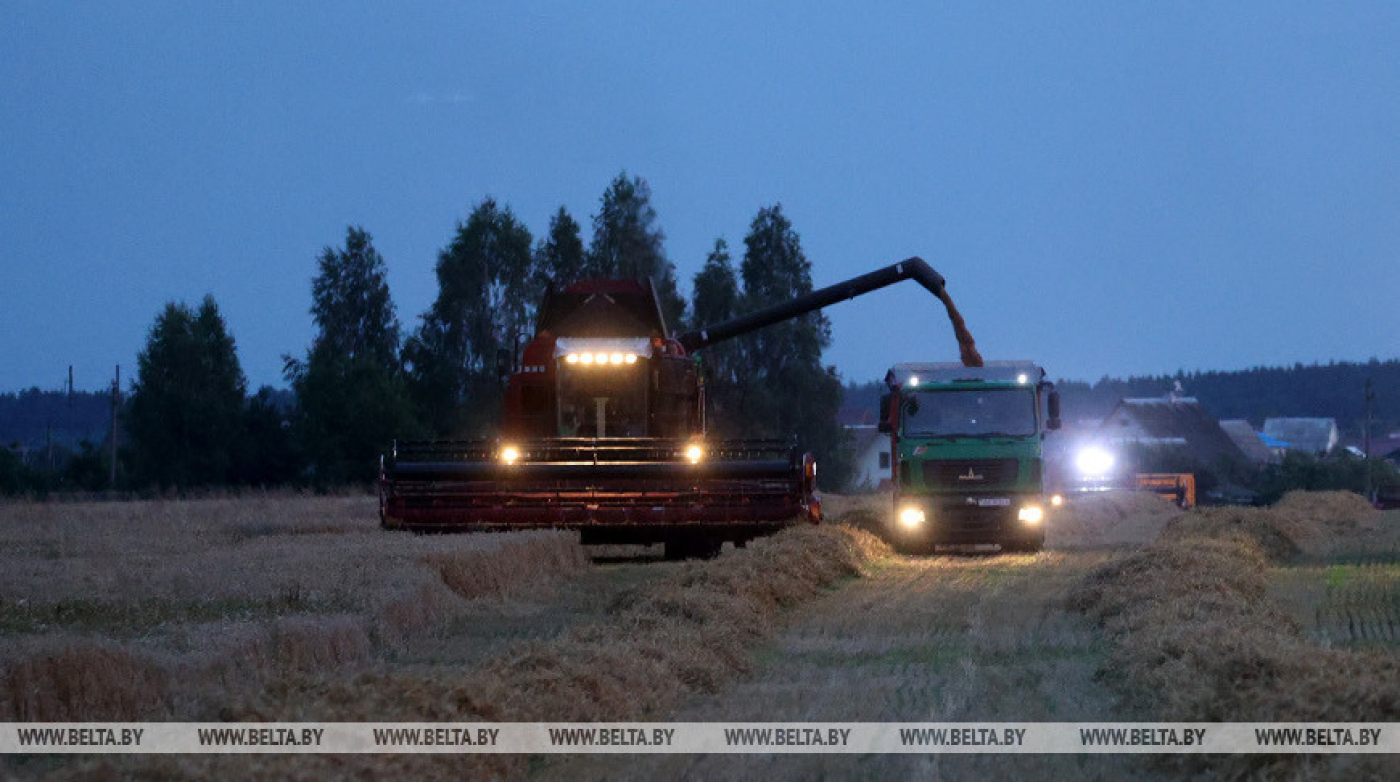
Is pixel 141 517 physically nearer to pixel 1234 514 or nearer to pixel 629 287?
pixel 629 287

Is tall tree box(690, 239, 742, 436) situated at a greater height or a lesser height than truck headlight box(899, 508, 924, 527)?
greater

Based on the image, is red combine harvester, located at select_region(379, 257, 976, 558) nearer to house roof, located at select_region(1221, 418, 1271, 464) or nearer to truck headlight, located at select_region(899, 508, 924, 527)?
truck headlight, located at select_region(899, 508, 924, 527)

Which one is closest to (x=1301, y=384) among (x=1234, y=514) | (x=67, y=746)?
(x=1234, y=514)

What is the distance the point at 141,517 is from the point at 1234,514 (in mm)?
19502

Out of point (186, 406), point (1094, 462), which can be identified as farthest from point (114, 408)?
A: point (1094, 462)

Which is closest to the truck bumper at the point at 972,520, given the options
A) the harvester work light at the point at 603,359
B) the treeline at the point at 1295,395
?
the harvester work light at the point at 603,359

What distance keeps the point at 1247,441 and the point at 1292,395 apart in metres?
65.6

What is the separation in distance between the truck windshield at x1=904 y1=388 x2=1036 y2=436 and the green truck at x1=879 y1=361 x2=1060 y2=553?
0.01 m

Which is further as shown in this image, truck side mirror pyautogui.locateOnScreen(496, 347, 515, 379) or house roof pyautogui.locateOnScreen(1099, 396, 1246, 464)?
house roof pyautogui.locateOnScreen(1099, 396, 1246, 464)

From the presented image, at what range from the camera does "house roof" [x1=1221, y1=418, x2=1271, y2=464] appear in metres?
95.8

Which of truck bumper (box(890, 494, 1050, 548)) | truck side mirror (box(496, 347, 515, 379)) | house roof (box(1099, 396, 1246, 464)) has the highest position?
house roof (box(1099, 396, 1246, 464))

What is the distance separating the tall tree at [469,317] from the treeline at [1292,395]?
86342 millimetres

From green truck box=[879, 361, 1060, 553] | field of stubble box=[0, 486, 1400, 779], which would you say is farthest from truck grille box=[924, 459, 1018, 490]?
field of stubble box=[0, 486, 1400, 779]

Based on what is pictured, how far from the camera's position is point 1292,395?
160 meters
